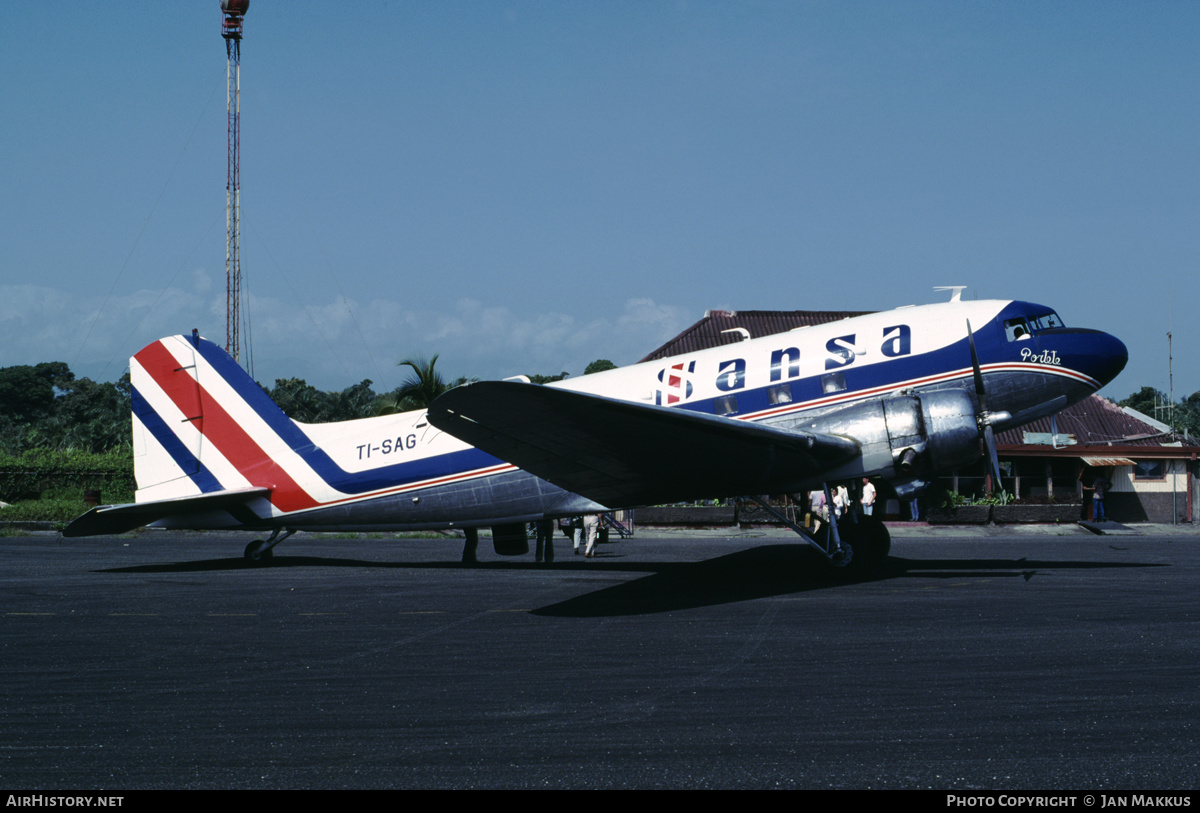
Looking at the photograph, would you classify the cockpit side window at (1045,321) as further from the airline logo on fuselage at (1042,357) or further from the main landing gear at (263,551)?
the main landing gear at (263,551)

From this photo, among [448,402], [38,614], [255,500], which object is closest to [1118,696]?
[448,402]

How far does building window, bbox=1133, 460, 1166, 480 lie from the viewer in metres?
40.0

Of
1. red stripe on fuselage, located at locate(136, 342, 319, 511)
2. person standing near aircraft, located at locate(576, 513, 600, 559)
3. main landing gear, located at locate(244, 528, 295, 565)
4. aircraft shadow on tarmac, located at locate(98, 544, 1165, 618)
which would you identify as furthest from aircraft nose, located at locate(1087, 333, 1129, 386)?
main landing gear, located at locate(244, 528, 295, 565)

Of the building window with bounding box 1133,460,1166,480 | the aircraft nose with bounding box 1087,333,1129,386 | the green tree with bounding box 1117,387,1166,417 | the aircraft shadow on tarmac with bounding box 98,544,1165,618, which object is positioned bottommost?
Result: the aircraft shadow on tarmac with bounding box 98,544,1165,618

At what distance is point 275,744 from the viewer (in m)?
5.75

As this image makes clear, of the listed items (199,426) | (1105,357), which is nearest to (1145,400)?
A: (1105,357)

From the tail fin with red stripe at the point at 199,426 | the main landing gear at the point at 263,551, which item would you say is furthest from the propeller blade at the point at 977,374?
the main landing gear at the point at 263,551

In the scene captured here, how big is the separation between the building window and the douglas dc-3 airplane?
1143 inches

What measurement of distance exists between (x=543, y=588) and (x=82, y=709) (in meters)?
8.29

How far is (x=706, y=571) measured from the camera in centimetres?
1692

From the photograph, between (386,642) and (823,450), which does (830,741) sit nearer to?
(386,642)

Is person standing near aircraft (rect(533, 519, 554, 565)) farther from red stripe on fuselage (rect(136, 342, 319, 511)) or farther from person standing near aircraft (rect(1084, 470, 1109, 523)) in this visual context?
person standing near aircraft (rect(1084, 470, 1109, 523))

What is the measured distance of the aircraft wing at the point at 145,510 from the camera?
15703 mm

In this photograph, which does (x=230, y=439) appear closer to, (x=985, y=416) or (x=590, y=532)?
(x=590, y=532)
